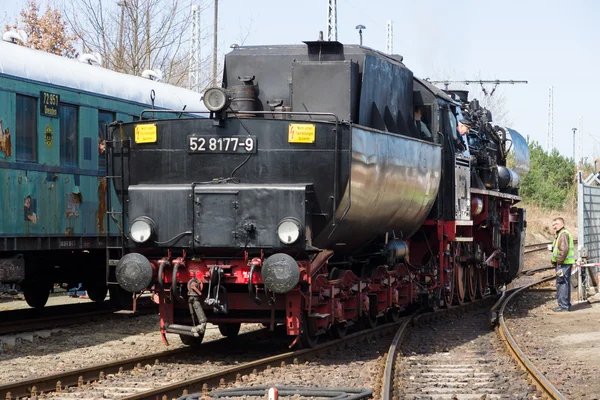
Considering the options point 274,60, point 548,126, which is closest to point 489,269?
point 274,60

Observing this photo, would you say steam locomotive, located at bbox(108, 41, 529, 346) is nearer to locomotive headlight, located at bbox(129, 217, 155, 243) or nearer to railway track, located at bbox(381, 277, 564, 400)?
locomotive headlight, located at bbox(129, 217, 155, 243)

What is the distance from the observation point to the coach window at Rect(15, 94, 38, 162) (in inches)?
467

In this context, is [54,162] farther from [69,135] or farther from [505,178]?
[505,178]

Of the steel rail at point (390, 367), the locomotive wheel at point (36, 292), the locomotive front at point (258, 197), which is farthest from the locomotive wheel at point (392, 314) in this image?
the locomotive wheel at point (36, 292)

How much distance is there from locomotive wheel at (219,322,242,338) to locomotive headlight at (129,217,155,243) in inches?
90.5

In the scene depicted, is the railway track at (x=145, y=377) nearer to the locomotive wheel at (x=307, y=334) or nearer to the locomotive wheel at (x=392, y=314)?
the locomotive wheel at (x=307, y=334)

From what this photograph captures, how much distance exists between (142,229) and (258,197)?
130 cm

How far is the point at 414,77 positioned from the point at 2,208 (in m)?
5.95

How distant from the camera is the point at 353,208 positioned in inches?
392

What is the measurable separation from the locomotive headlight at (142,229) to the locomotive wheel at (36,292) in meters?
5.86

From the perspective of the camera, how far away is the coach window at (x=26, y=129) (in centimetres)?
1185

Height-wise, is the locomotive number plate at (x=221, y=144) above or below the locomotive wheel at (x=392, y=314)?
above

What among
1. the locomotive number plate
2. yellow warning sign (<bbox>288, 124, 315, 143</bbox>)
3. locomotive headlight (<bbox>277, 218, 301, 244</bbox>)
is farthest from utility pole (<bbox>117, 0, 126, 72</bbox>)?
locomotive headlight (<bbox>277, 218, 301, 244</bbox>)

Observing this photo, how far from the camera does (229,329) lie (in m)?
11.7
